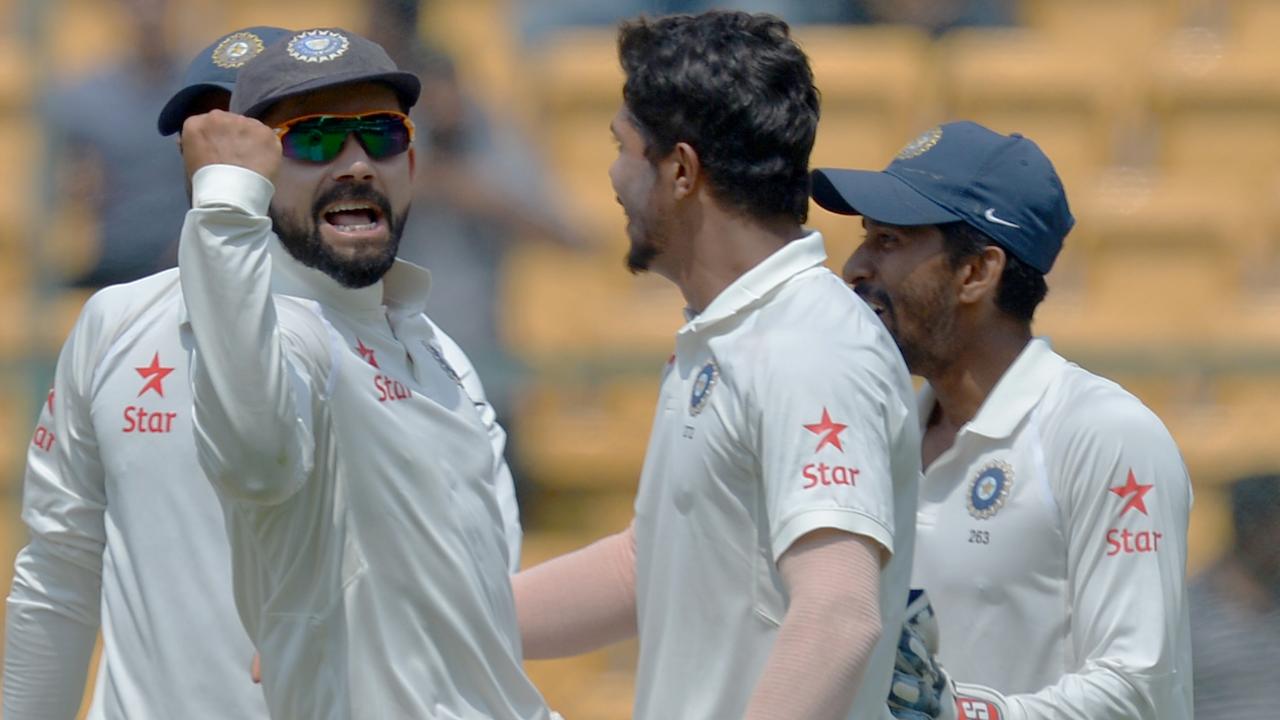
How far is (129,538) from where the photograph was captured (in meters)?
2.87

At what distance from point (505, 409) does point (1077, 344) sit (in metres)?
1.57

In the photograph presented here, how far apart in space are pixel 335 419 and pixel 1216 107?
4.05m

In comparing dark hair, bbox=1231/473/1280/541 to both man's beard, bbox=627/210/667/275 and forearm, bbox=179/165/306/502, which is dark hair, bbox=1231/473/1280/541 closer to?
man's beard, bbox=627/210/667/275

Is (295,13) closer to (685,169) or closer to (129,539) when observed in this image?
(129,539)

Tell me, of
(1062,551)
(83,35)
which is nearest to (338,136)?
(1062,551)

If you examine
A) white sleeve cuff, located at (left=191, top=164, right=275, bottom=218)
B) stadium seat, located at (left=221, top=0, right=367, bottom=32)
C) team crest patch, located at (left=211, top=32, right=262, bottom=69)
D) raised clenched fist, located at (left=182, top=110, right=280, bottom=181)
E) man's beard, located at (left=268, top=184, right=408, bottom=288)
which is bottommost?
man's beard, located at (left=268, top=184, right=408, bottom=288)

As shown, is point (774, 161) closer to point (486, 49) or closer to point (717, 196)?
point (717, 196)

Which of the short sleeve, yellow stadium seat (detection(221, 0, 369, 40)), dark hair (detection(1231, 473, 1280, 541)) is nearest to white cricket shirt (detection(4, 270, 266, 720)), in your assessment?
the short sleeve

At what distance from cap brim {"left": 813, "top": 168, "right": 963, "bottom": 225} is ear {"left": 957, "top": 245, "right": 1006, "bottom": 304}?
0.08 metres

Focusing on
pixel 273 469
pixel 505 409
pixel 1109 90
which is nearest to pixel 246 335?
pixel 273 469

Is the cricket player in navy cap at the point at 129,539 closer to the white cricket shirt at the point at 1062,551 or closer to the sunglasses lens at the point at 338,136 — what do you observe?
the sunglasses lens at the point at 338,136

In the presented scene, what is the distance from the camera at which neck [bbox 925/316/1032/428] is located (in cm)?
310

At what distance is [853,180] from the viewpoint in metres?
3.08

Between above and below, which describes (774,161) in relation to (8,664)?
above
